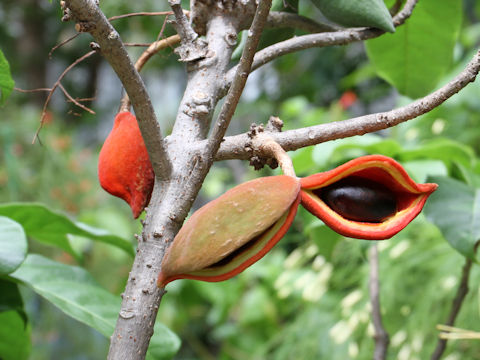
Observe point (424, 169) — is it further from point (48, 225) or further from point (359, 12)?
point (48, 225)

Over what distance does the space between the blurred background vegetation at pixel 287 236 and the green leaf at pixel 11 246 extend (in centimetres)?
12

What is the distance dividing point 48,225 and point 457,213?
1.42 ft

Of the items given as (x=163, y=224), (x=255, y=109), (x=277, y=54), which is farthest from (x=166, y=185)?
(x=255, y=109)

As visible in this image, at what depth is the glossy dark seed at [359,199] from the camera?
0.98 feet

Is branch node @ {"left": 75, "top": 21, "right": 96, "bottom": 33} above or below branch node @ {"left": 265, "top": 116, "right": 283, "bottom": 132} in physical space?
above

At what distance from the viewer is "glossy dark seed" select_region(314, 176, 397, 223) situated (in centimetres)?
30

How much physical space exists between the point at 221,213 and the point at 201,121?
11cm

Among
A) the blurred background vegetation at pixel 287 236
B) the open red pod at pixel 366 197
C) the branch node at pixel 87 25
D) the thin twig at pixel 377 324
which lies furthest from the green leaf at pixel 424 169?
the branch node at pixel 87 25

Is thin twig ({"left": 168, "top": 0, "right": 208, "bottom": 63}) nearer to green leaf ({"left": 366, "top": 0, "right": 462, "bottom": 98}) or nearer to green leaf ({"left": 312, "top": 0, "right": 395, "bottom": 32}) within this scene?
green leaf ({"left": 312, "top": 0, "right": 395, "bottom": 32})

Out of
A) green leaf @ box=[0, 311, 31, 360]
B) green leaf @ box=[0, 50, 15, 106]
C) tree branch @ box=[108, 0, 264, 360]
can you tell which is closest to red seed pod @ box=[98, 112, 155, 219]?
tree branch @ box=[108, 0, 264, 360]

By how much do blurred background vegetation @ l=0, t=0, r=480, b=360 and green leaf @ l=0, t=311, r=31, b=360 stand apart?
0.59 ft

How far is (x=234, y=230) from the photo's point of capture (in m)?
0.26

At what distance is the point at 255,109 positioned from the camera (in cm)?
234

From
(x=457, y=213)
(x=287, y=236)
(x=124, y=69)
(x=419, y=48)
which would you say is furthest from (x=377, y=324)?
(x=287, y=236)
